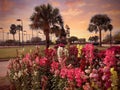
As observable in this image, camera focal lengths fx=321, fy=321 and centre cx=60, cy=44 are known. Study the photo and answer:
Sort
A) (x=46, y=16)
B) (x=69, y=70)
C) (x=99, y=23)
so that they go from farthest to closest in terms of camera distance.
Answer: (x=99, y=23)
(x=46, y=16)
(x=69, y=70)

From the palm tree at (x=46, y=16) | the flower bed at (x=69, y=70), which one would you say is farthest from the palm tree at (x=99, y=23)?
the flower bed at (x=69, y=70)

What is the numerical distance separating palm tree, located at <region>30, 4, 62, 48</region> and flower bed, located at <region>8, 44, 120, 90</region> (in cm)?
1362

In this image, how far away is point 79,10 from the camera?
15.5 m

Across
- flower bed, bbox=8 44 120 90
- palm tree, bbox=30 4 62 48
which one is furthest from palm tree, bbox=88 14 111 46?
flower bed, bbox=8 44 120 90

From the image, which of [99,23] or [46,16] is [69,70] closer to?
[46,16]

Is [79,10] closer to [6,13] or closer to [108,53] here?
[6,13]

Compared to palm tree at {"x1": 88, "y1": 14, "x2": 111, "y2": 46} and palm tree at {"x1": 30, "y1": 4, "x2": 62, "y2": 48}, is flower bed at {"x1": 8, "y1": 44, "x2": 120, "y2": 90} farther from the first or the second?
palm tree at {"x1": 88, "y1": 14, "x2": 111, "y2": 46}

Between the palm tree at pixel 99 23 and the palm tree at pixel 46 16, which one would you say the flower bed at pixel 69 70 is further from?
the palm tree at pixel 99 23

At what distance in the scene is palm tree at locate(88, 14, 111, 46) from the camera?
61.9 feet

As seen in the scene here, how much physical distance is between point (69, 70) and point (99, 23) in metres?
18.3

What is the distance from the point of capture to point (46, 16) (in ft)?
61.3

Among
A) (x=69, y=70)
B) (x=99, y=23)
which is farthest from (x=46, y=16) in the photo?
(x=69, y=70)

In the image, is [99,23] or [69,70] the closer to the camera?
[69,70]

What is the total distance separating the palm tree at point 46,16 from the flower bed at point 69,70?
13.6m
